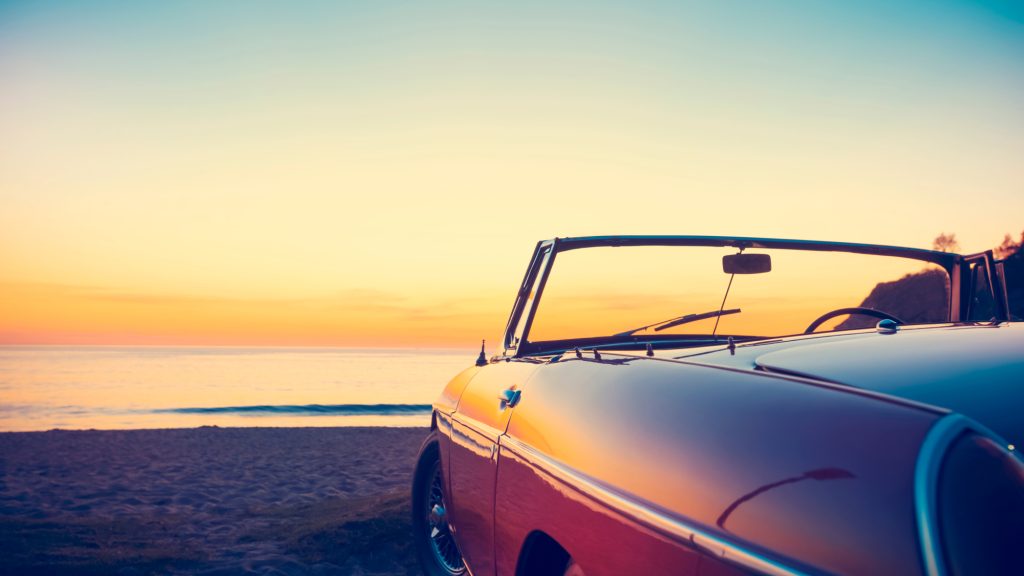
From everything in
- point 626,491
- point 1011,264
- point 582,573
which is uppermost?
point 1011,264

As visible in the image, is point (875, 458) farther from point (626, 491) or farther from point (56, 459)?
point (56, 459)

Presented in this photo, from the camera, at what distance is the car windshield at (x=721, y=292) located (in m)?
2.91

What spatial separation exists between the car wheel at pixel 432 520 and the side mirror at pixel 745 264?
1.58 meters

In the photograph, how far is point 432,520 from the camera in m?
3.75

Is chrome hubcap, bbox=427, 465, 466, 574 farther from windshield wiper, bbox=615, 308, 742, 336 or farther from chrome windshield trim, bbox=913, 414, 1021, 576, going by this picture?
chrome windshield trim, bbox=913, 414, 1021, 576

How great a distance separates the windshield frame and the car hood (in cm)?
119

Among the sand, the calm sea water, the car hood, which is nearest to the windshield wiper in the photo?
the car hood

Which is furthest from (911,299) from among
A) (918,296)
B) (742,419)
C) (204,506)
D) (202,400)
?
(202,400)

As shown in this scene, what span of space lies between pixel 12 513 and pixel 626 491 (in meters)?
Result: 7.50

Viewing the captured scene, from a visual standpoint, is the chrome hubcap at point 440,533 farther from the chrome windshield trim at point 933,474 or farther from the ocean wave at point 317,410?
the ocean wave at point 317,410

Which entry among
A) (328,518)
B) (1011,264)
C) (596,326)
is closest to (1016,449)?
(596,326)

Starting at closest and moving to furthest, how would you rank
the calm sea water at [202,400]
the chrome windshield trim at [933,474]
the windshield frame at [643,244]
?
the chrome windshield trim at [933,474] → the windshield frame at [643,244] → the calm sea water at [202,400]

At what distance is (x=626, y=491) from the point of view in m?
1.49

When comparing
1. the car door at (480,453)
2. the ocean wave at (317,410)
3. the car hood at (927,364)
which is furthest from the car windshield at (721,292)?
the ocean wave at (317,410)
